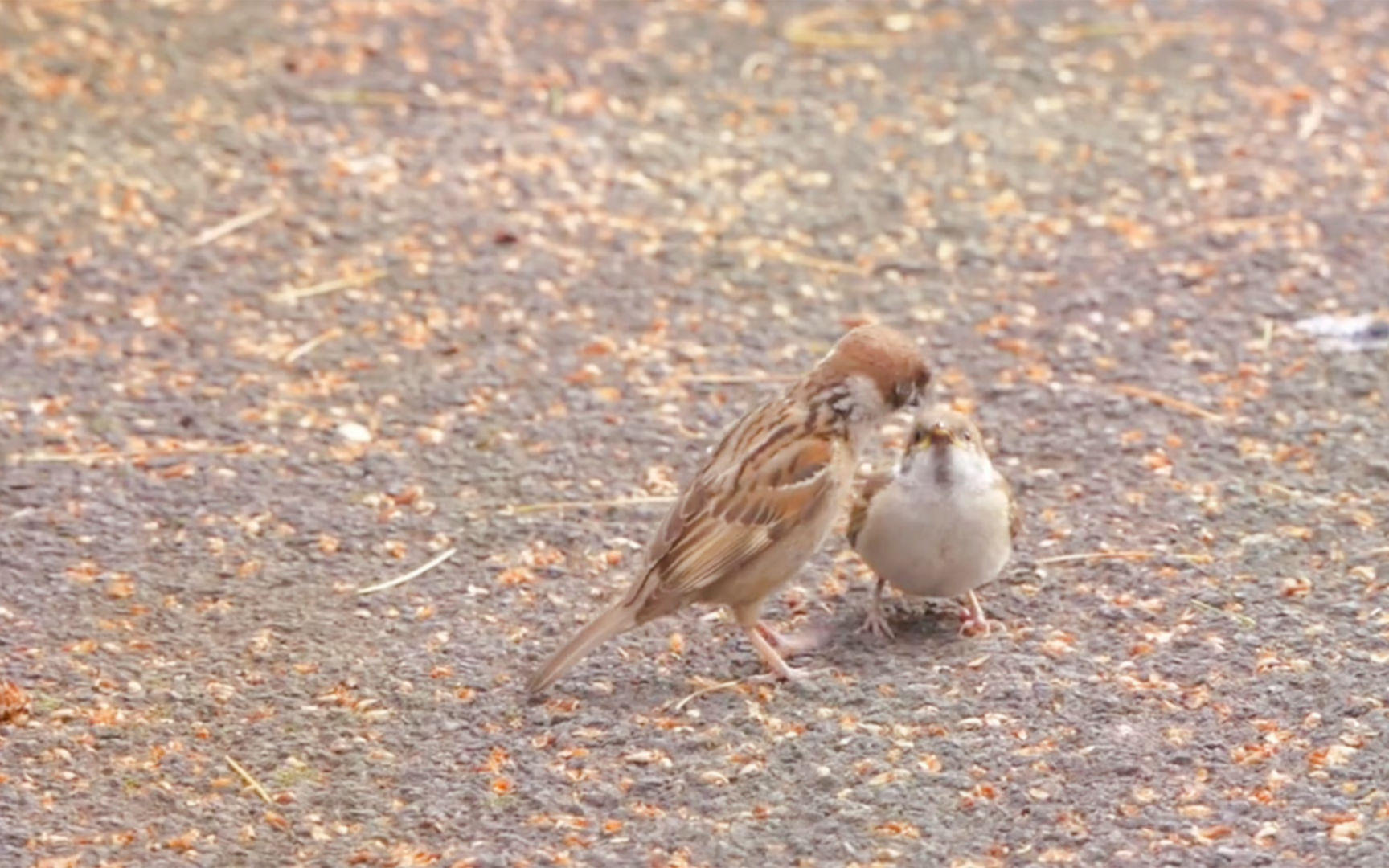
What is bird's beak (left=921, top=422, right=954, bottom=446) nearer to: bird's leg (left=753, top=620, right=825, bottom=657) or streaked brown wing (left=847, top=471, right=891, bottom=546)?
streaked brown wing (left=847, top=471, right=891, bottom=546)

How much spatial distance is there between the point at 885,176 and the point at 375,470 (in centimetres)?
280

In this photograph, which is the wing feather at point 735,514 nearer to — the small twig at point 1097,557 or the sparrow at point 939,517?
the sparrow at point 939,517

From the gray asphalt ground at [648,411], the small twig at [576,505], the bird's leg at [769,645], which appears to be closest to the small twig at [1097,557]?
the gray asphalt ground at [648,411]

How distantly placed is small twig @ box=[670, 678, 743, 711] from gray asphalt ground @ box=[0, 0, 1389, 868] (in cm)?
4

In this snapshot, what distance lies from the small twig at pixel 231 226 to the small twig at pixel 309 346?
0.80 metres

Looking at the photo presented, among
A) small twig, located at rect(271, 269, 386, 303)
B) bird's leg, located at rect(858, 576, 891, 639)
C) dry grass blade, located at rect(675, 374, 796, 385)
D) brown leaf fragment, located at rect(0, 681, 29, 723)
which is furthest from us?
small twig, located at rect(271, 269, 386, 303)

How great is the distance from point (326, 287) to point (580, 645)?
9.45 ft

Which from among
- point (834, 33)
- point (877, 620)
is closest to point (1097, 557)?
point (877, 620)

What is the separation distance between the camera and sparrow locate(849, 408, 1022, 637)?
5.46m

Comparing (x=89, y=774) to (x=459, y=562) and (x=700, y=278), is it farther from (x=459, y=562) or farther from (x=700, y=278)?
(x=700, y=278)

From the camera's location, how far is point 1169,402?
22.9 feet

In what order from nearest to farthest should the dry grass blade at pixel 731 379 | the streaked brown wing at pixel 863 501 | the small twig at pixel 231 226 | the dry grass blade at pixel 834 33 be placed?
the streaked brown wing at pixel 863 501, the dry grass blade at pixel 731 379, the small twig at pixel 231 226, the dry grass blade at pixel 834 33

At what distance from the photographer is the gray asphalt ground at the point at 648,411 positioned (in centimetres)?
493

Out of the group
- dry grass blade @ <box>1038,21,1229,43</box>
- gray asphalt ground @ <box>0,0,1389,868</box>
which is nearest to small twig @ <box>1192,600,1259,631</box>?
gray asphalt ground @ <box>0,0,1389,868</box>
